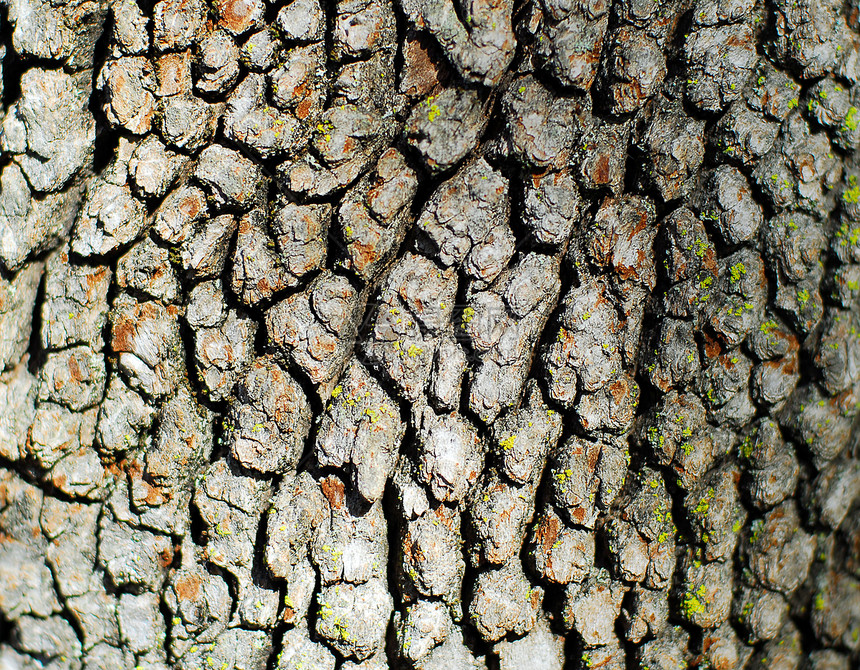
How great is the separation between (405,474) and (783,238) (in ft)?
3.02

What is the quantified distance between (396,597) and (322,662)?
0.20 meters

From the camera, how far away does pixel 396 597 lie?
125 centimetres

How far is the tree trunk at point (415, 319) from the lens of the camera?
1.17 meters

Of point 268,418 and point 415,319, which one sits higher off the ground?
point 415,319

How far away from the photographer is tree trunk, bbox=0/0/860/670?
46.1 inches

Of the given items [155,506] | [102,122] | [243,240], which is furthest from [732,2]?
[155,506]

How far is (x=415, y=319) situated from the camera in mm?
1173

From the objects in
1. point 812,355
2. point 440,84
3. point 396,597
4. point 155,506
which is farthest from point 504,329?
point 155,506

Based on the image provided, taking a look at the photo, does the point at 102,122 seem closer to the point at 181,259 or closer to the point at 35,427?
the point at 181,259

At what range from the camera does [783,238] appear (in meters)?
1.25

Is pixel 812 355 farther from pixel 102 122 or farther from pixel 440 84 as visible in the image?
pixel 102 122

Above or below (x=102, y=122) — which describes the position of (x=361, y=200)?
below

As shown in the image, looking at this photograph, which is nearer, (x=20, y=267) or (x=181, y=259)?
(x=181, y=259)

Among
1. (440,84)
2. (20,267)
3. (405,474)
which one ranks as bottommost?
(405,474)
